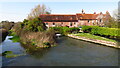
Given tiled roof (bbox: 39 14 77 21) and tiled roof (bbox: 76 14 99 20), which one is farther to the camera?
tiled roof (bbox: 76 14 99 20)

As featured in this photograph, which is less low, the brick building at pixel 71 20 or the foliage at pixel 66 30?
the brick building at pixel 71 20

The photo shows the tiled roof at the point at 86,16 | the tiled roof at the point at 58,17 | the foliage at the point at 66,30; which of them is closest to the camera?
the foliage at the point at 66,30

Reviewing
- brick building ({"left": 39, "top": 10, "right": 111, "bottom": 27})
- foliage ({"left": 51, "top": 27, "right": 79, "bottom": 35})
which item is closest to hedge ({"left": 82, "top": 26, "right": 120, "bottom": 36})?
foliage ({"left": 51, "top": 27, "right": 79, "bottom": 35})

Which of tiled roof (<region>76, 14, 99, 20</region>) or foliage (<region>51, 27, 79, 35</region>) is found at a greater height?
tiled roof (<region>76, 14, 99, 20</region>)

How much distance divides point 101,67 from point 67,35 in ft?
87.2

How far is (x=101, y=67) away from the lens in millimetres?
14477

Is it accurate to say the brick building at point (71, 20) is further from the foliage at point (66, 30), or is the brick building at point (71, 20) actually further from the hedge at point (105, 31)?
the hedge at point (105, 31)

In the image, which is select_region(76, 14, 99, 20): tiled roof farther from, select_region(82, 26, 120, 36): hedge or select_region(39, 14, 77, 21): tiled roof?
select_region(82, 26, 120, 36): hedge

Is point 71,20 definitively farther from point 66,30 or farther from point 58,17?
point 66,30

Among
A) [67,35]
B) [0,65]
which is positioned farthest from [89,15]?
[0,65]

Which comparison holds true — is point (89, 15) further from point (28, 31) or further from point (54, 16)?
point (28, 31)

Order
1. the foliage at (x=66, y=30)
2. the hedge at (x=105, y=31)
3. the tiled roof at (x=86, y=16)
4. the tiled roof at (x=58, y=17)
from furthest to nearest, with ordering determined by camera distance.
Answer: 1. the tiled roof at (x=86, y=16)
2. the tiled roof at (x=58, y=17)
3. the foliage at (x=66, y=30)
4. the hedge at (x=105, y=31)

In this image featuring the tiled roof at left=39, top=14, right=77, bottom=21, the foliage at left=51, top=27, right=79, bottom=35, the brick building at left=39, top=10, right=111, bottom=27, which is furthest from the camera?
the tiled roof at left=39, top=14, right=77, bottom=21

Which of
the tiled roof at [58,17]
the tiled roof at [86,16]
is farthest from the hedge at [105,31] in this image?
the tiled roof at [58,17]
